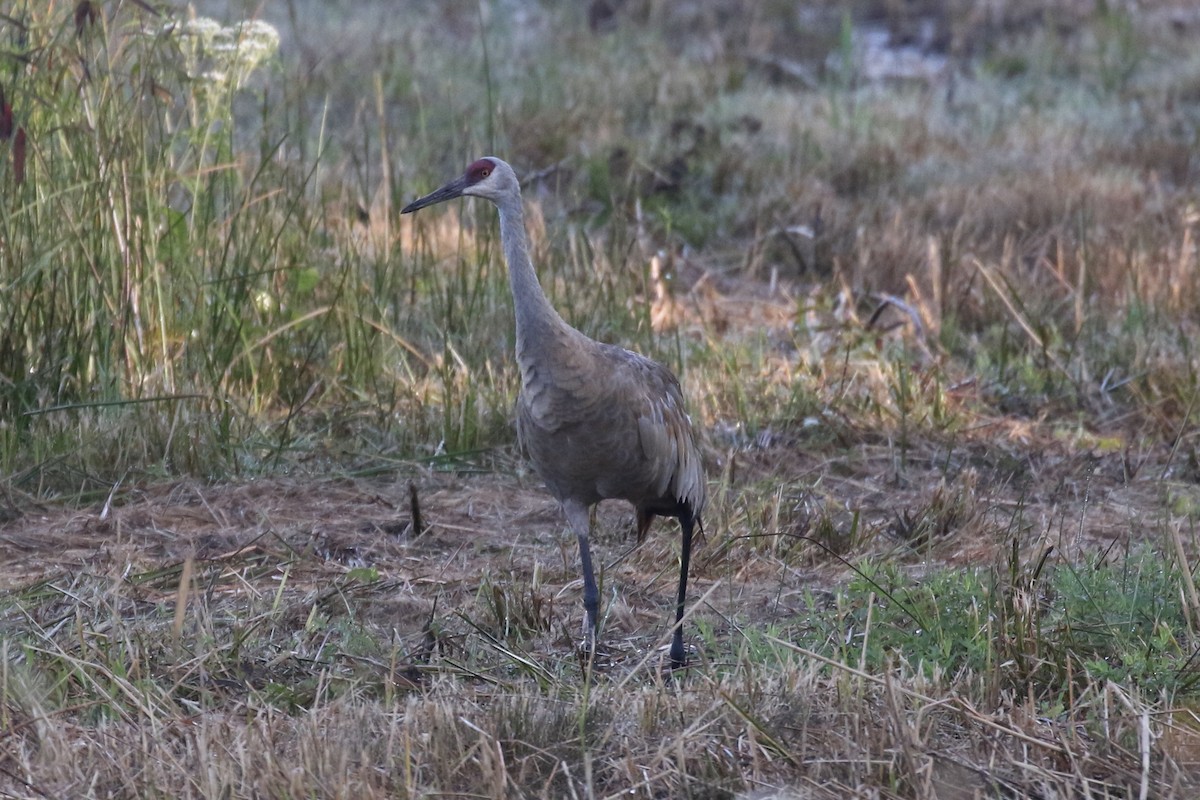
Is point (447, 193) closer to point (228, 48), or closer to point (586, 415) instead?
point (586, 415)

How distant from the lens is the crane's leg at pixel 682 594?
368 centimetres

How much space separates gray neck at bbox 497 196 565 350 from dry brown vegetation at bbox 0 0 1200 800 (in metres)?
0.66

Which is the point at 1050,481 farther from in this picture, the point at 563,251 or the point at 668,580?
the point at 563,251

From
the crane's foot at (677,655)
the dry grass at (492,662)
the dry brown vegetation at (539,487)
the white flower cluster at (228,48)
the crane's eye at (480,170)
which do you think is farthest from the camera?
the white flower cluster at (228,48)

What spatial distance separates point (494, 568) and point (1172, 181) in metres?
6.42

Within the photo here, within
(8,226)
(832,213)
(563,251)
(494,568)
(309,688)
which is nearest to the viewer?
(309,688)

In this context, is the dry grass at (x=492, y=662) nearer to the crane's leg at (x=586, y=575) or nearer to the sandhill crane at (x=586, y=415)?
the crane's leg at (x=586, y=575)

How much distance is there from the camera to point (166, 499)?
15.5ft

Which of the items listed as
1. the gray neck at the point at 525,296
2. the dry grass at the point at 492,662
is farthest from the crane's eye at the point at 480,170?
the dry grass at the point at 492,662

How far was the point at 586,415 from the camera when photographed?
12.1ft

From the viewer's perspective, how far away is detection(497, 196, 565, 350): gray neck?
3678mm

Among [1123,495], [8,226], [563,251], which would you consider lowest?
[1123,495]

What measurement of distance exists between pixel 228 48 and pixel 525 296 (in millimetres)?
2050

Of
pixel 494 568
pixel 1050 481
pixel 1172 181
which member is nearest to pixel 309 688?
pixel 494 568
